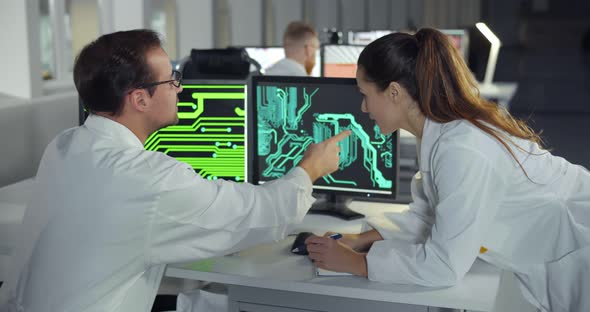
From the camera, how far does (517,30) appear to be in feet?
94.1

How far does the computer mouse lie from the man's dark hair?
707 millimetres

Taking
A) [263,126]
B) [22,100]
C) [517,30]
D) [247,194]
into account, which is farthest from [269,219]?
[517,30]

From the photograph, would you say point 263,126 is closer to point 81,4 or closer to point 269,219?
point 269,219

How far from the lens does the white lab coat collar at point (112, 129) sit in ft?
5.80

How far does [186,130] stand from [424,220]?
0.89 metres

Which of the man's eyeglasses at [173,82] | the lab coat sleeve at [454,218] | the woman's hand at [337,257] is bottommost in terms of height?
the woman's hand at [337,257]

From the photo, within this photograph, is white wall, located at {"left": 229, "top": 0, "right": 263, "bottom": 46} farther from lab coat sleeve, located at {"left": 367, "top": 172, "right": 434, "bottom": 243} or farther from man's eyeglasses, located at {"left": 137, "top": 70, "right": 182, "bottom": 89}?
man's eyeglasses, located at {"left": 137, "top": 70, "right": 182, "bottom": 89}

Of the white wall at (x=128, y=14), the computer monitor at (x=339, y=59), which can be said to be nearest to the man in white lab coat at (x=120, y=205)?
the computer monitor at (x=339, y=59)

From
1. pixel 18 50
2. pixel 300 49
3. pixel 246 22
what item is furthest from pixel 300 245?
pixel 246 22

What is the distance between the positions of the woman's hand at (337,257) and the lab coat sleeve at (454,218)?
89mm

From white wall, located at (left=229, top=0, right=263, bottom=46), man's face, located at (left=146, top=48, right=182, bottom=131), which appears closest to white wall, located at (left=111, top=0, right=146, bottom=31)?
white wall, located at (left=229, top=0, right=263, bottom=46)

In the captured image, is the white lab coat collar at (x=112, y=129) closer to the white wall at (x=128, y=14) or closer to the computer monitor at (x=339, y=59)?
the computer monitor at (x=339, y=59)

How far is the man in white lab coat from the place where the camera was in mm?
1669

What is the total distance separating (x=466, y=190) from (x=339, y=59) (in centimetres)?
309
